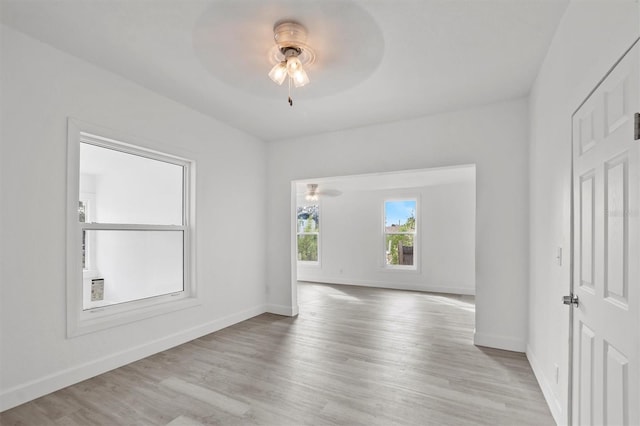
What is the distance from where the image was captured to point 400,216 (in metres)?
7.43

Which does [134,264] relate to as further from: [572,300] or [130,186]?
[572,300]

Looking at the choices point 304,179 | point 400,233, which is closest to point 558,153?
point 304,179

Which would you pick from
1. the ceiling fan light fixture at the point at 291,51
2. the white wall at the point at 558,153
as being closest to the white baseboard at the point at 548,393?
the white wall at the point at 558,153

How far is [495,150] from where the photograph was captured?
11.7ft

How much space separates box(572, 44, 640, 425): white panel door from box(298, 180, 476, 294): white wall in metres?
5.09

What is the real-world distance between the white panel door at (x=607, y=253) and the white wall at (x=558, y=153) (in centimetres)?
13

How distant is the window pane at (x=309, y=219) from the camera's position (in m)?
8.46

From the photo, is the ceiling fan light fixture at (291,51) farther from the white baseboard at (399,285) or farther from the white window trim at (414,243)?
the white baseboard at (399,285)

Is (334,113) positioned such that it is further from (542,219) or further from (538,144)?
(542,219)

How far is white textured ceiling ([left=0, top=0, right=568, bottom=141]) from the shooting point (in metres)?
2.04

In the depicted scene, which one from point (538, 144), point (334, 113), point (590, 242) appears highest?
point (334, 113)

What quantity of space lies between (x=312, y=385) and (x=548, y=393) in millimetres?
1757

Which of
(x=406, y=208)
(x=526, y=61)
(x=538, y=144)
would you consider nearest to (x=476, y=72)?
(x=526, y=61)

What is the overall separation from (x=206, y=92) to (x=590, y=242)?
3.33 m
